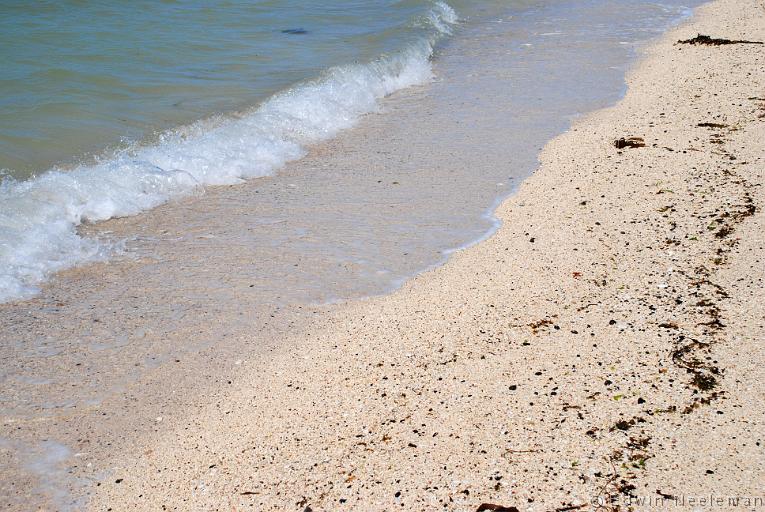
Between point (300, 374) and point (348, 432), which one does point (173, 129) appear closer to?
point (300, 374)

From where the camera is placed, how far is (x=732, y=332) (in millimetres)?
3941

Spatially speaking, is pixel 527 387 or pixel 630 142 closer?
pixel 527 387

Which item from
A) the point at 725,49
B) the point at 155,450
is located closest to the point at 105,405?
the point at 155,450

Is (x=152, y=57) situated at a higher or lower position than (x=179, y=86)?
higher

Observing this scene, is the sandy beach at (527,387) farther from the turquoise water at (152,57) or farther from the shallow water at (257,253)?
the turquoise water at (152,57)

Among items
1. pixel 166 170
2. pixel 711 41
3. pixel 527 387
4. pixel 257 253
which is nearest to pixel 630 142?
pixel 257 253

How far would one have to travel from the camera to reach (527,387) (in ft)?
12.2

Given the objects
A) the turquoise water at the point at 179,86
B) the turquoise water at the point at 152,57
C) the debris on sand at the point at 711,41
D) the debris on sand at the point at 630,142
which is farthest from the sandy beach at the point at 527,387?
the debris on sand at the point at 711,41

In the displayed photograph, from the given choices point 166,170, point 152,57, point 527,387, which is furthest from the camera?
point 152,57

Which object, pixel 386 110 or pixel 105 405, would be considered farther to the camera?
pixel 386 110

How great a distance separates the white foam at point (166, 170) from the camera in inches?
228

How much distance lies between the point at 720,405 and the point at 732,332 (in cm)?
68

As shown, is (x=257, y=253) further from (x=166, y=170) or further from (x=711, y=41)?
(x=711, y=41)

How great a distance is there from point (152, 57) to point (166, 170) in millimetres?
4494
